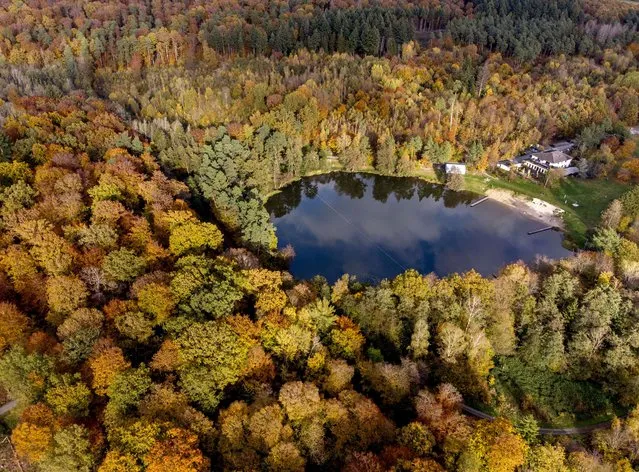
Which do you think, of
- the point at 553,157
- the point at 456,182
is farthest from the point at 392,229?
the point at 553,157

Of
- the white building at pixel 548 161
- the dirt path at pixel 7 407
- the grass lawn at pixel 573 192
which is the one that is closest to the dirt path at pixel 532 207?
the grass lawn at pixel 573 192

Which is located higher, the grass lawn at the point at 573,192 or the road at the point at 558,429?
the grass lawn at the point at 573,192

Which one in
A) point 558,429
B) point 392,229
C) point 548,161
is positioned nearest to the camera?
point 558,429

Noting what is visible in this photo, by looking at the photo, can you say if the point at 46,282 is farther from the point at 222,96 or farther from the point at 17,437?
the point at 222,96

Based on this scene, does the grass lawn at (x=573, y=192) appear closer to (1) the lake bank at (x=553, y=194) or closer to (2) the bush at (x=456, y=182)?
(1) the lake bank at (x=553, y=194)

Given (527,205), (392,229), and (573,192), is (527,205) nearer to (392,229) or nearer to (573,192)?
(573,192)

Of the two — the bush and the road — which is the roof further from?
the road

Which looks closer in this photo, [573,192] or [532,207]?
[532,207]
